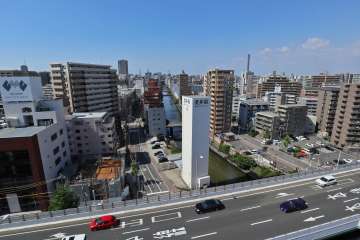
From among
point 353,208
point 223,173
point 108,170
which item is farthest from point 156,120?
point 353,208

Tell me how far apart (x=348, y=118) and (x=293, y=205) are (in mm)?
56692

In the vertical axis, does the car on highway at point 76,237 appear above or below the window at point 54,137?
below

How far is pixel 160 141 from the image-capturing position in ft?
234

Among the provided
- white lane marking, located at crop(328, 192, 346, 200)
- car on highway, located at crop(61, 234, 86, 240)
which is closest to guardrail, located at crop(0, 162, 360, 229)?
car on highway, located at crop(61, 234, 86, 240)

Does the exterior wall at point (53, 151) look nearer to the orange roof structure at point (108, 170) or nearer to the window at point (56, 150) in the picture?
the window at point (56, 150)

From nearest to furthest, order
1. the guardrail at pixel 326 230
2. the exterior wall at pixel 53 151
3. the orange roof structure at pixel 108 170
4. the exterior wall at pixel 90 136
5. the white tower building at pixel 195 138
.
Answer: the guardrail at pixel 326 230, the exterior wall at pixel 53 151, the white tower building at pixel 195 138, the orange roof structure at pixel 108 170, the exterior wall at pixel 90 136

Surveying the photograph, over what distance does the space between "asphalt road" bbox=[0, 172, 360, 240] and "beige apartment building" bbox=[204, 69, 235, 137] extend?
161 feet

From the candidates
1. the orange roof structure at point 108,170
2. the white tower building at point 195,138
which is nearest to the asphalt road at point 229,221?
the white tower building at point 195,138

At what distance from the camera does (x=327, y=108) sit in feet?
240

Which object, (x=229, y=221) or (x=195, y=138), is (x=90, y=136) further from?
(x=229, y=221)

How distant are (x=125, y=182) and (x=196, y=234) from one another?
90.8ft

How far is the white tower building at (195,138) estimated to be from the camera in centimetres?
3581

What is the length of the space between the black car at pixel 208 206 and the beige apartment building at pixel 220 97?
170 feet

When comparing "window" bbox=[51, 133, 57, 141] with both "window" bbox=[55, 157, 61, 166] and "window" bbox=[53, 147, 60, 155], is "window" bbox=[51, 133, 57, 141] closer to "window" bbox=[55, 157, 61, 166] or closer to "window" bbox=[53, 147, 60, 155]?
"window" bbox=[53, 147, 60, 155]
